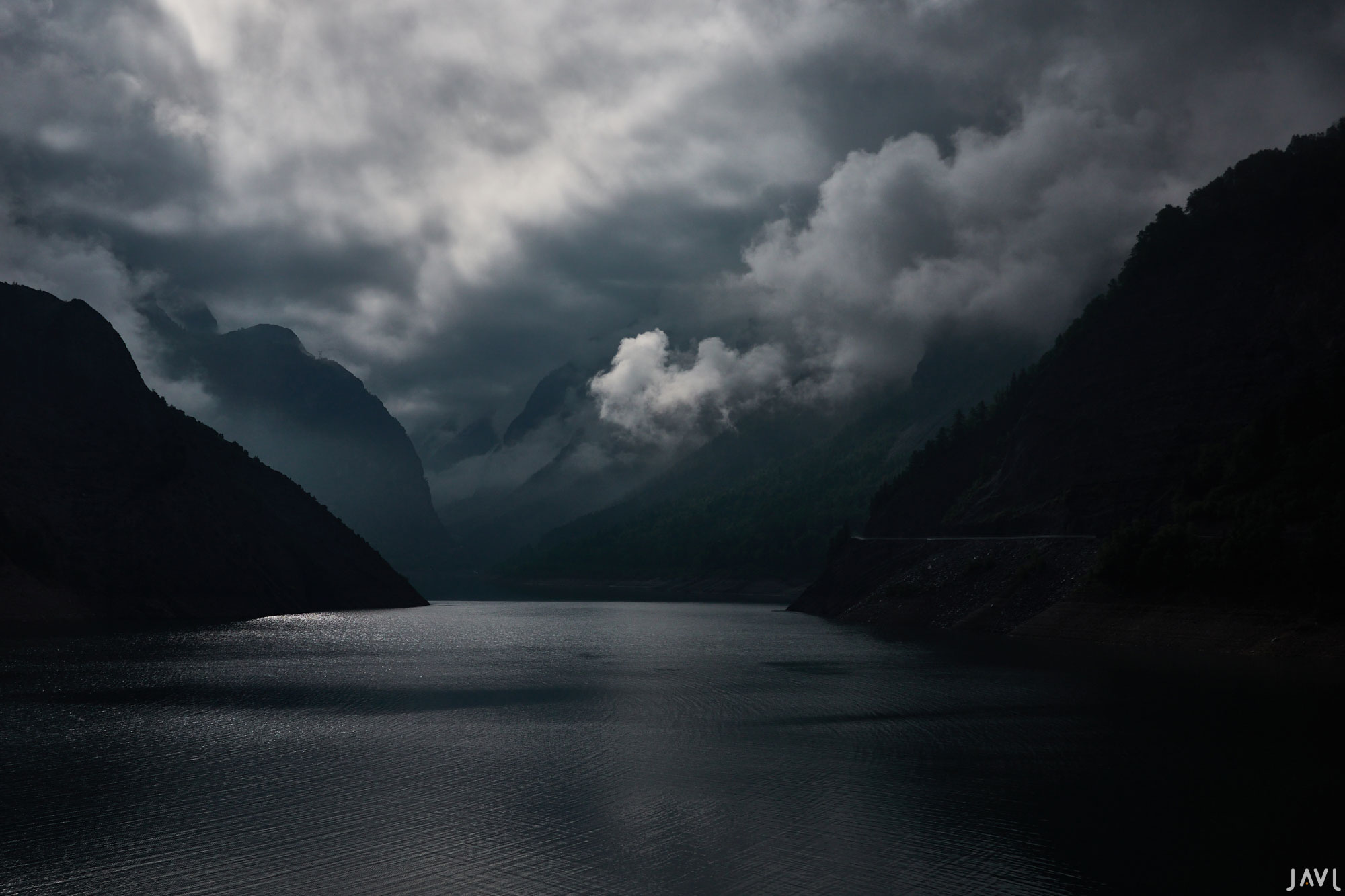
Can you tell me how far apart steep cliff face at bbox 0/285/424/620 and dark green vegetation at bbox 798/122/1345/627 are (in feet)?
357

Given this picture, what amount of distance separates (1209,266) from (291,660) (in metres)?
144

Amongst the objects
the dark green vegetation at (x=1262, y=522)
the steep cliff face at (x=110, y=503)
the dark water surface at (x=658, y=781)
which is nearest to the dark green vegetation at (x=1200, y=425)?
the dark green vegetation at (x=1262, y=522)

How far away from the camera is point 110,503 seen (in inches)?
6225

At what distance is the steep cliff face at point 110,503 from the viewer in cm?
14425

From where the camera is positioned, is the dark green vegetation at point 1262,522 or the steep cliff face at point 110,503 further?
the steep cliff face at point 110,503

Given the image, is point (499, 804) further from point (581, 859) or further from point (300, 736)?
point (300, 736)

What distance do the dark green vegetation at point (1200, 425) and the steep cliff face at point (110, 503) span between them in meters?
109

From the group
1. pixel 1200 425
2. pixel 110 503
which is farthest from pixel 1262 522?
pixel 110 503

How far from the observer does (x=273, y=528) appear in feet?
621

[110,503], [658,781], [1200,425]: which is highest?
[1200,425]

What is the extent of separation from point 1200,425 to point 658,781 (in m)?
117

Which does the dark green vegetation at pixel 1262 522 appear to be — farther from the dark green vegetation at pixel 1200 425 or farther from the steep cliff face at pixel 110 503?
the steep cliff face at pixel 110 503

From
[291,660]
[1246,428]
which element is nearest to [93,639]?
[291,660]

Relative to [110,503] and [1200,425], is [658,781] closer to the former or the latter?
[1200,425]
